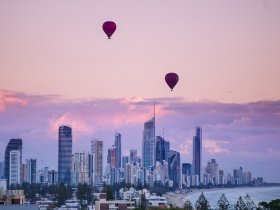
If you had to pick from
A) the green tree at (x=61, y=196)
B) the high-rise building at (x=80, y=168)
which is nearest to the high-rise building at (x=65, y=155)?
the high-rise building at (x=80, y=168)

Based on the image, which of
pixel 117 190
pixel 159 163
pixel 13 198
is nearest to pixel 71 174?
pixel 159 163

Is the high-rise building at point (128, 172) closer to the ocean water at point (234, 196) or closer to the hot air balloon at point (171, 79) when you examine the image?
the ocean water at point (234, 196)

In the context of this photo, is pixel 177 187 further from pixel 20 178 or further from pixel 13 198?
pixel 13 198

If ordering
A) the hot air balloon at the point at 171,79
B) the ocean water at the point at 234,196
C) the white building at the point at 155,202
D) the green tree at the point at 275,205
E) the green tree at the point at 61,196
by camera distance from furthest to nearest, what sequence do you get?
the ocean water at the point at 234,196
the green tree at the point at 61,196
the white building at the point at 155,202
the green tree at the point at 275,205
the hot air balloon at the point at 171,79

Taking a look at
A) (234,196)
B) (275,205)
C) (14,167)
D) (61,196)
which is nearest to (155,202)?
(61,196)

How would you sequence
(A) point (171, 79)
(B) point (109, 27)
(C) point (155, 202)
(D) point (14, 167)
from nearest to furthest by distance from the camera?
(B) point (109, 27) → (A) point (171, 79) → (C) point (155, 202) → (D) point (14, 167)

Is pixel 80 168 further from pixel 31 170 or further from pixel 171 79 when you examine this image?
pixel 171 79
